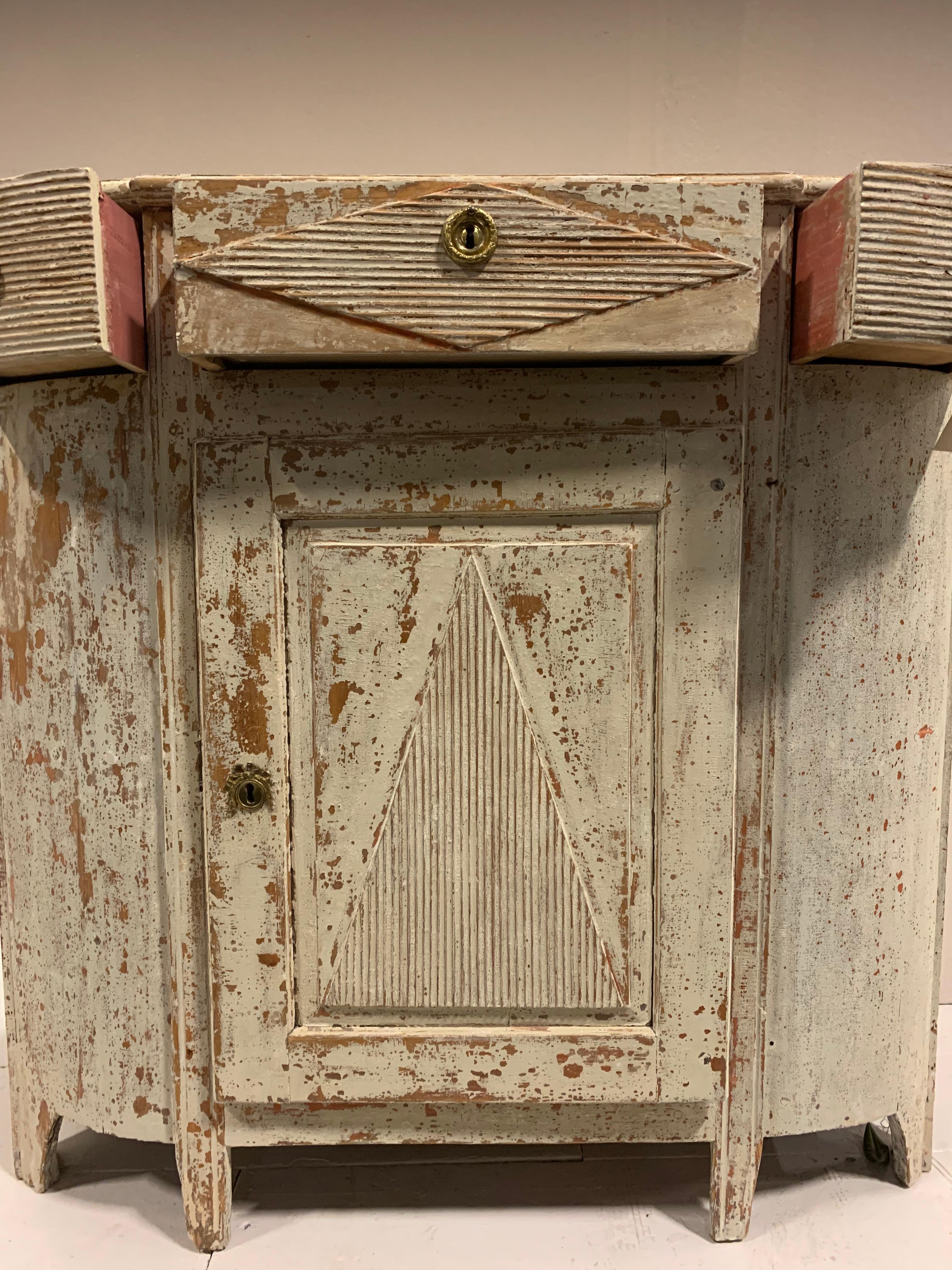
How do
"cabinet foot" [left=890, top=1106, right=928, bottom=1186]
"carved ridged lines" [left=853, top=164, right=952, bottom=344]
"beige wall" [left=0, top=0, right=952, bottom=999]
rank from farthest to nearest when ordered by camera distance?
1. "beige wall" [left=0, top=0, right=952, bottom=999]
2. "cabinet foot" [left=890, top=1106, right=928, bottom=1186]
3. "carved ridged lines" [left=853, top=164, right=952, bottom=344]

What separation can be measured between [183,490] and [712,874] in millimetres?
942

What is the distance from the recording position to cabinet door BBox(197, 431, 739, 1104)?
124 cm

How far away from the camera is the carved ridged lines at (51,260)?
1126 millimetres

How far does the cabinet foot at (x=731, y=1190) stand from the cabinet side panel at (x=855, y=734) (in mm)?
65

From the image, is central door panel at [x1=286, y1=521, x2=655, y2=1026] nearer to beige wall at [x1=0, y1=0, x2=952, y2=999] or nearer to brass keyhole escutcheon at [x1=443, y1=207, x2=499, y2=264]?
brass keyhole escutcheon at [x1=443, y1=207, x2=499, y2=264]

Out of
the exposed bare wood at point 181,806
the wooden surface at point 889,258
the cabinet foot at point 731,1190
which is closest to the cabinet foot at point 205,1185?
the exposed bare wood at point 181,806

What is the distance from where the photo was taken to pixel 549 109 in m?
1.92

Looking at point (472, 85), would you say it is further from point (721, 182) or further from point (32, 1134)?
point (32, 1134)

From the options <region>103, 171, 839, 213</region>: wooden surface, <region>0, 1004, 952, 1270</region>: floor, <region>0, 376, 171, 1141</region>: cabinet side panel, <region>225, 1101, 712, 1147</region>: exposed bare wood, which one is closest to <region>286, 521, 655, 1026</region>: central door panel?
<region>225, 1101, 712, 1147</region>: exposed bare wood

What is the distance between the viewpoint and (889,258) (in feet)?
3.62

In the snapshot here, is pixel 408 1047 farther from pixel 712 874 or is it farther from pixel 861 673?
pixel 861 673

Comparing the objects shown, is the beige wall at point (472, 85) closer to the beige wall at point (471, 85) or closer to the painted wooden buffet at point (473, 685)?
the beige wall at point (471, 85)

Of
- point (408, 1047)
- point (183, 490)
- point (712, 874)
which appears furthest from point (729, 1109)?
point (183, 490)

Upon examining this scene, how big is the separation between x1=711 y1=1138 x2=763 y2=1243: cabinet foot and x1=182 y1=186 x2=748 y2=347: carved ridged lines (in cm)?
124
